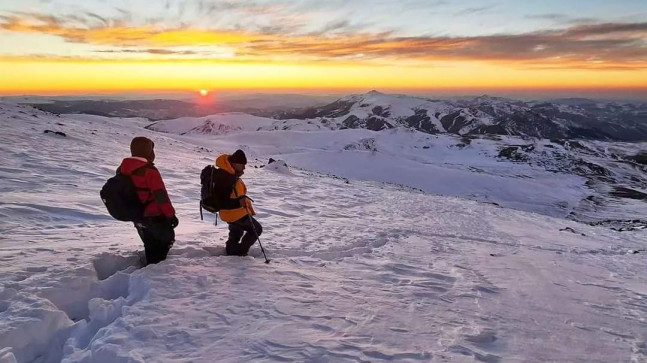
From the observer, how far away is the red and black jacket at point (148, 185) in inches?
262

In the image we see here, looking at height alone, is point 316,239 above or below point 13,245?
below

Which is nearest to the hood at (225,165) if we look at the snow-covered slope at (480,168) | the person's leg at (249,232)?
the person's leg at (249,232)

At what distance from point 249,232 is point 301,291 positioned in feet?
6.35

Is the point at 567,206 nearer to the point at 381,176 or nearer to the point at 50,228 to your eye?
the point at 381,176

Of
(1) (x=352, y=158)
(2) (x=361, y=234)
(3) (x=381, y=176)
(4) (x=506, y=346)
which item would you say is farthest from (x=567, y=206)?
(4) (x=506, y=346)

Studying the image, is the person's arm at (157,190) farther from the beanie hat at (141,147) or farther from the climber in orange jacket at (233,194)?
the climber in orange jacket at (233,194)

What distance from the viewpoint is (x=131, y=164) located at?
21.8 feet

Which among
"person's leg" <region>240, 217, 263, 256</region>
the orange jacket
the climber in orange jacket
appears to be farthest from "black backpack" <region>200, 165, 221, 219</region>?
"person's leg" <region>240, 217, 263, 256</region>

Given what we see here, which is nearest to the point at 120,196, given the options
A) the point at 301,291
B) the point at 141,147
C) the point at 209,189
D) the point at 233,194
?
the point at 141,147

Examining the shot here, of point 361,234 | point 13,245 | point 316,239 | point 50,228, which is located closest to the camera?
point 13,245

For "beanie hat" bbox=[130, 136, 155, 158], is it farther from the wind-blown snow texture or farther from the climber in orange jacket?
the wind-blown snow texture

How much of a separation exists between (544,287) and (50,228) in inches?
407

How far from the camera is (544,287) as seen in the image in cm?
877

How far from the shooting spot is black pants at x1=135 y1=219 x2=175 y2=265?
279 inches
